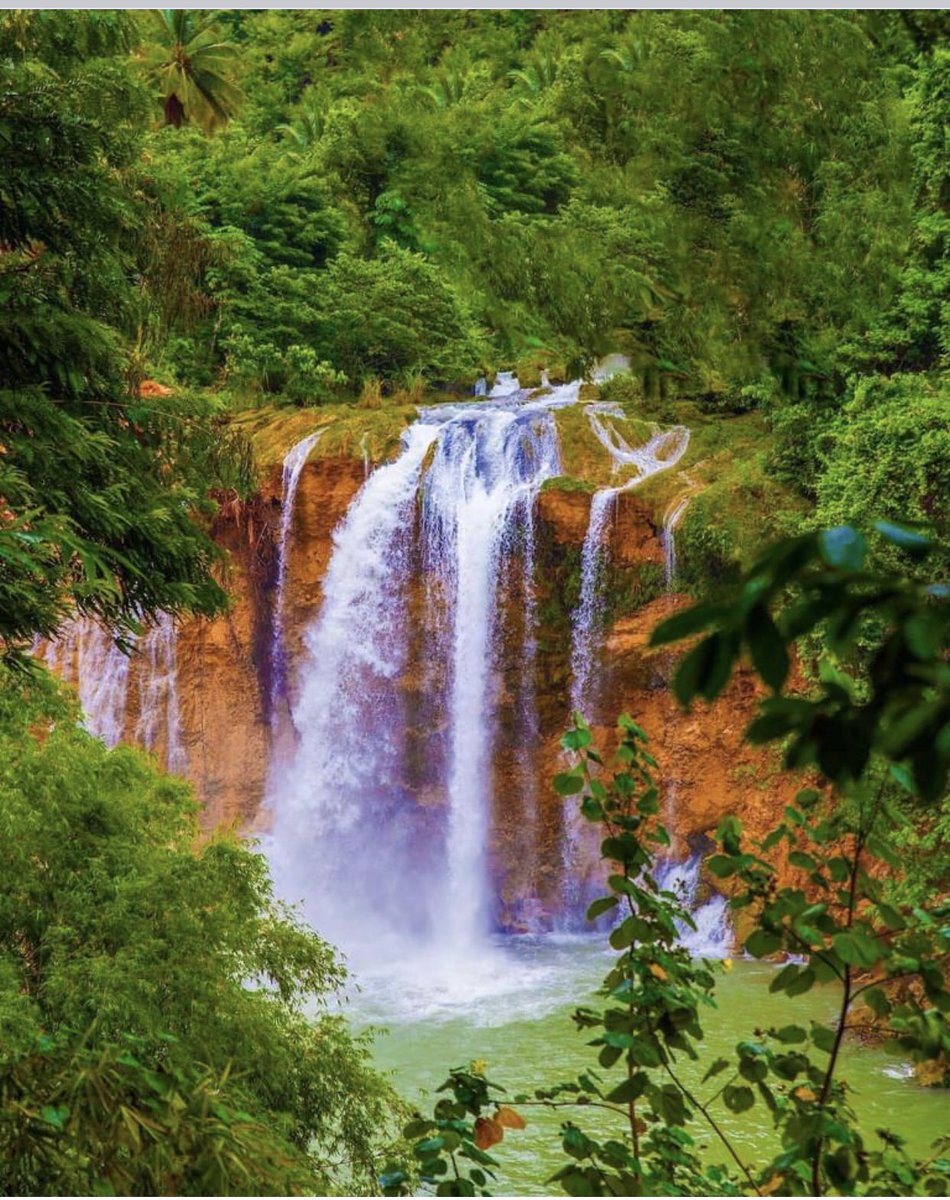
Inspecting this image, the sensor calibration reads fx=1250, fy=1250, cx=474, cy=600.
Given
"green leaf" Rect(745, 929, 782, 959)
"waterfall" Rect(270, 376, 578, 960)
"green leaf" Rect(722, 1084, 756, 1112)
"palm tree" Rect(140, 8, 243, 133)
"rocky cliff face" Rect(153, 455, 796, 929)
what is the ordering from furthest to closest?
"palm tree" Rect(140, 8, 243, 133) → "waterfall" Rect(270, 376, 578, 960) → "rocky cliff face" Rect(153, 455, 796, 929) → "green leaf" Rect(722, 1084, 756, 1112) → "green leaf" Rect(745, 929, 782, 959)

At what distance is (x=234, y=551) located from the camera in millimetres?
13859

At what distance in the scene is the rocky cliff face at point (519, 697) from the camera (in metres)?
12.3

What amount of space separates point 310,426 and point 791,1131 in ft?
42.1

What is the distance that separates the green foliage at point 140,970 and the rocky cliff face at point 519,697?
667 cm

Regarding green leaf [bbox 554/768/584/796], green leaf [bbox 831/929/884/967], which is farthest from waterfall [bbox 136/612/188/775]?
green leaf [bbox 831/929/884/967]

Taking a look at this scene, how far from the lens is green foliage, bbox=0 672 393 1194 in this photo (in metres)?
3.54

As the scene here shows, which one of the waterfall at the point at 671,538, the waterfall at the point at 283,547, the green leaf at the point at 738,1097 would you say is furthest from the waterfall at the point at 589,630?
the green leaf at the point at 738,1097

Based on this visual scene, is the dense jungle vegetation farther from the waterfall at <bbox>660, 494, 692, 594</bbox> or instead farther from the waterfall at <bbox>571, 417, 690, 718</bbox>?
the waterfall at <bbox>571, 417, 690, 718</bbox>

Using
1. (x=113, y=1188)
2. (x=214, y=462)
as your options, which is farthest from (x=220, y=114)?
(x=113, y=1188)

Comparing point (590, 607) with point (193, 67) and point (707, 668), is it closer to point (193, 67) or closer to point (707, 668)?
point (193, 67)

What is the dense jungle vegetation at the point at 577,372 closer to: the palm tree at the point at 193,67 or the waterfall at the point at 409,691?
Answer: the waterfall at the point at 409,691

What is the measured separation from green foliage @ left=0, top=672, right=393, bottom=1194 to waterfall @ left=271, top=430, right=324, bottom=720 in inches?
→ 302

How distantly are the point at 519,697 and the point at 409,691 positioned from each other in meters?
1.29

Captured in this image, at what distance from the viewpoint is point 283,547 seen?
13703 millimetres
